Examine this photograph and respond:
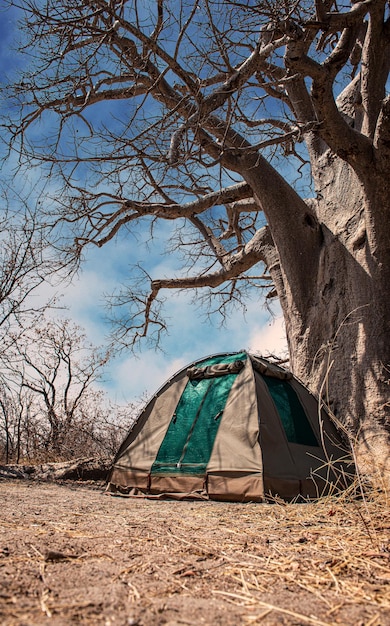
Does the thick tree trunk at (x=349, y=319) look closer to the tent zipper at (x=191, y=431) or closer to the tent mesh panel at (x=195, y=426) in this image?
the tent mesh panel at (x=195, y=426)

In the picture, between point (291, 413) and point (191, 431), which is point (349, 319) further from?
point (191, 431)

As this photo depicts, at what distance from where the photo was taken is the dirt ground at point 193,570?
124 cm

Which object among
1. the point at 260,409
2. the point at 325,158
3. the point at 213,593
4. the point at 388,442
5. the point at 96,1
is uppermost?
the point at 96,1

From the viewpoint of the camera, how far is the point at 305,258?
232 inches

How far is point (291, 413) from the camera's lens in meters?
4.78

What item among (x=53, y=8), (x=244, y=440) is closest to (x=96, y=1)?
(x=53, y=8)

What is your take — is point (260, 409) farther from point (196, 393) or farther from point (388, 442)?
point (388, 442)

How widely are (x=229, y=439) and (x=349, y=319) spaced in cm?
203

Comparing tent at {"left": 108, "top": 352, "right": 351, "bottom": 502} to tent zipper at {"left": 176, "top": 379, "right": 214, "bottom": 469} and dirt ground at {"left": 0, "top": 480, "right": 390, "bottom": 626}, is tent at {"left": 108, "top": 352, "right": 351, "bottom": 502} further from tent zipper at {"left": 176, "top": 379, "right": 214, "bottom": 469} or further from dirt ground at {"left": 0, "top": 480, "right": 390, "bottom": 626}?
dirt ground at {"left": 0, "top": 480, "right": 390, "bottom": 626}

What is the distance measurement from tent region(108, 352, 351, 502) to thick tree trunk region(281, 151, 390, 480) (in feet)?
1.22

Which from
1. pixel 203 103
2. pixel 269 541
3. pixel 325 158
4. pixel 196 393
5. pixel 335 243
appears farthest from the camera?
pixel 325 158

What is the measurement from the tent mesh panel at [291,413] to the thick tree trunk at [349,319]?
1.17ft

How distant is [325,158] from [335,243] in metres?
1.48

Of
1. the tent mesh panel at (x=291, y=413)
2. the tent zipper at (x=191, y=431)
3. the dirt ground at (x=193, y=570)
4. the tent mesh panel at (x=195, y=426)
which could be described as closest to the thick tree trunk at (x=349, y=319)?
the tent mesh panel at (x=291, y=413)
